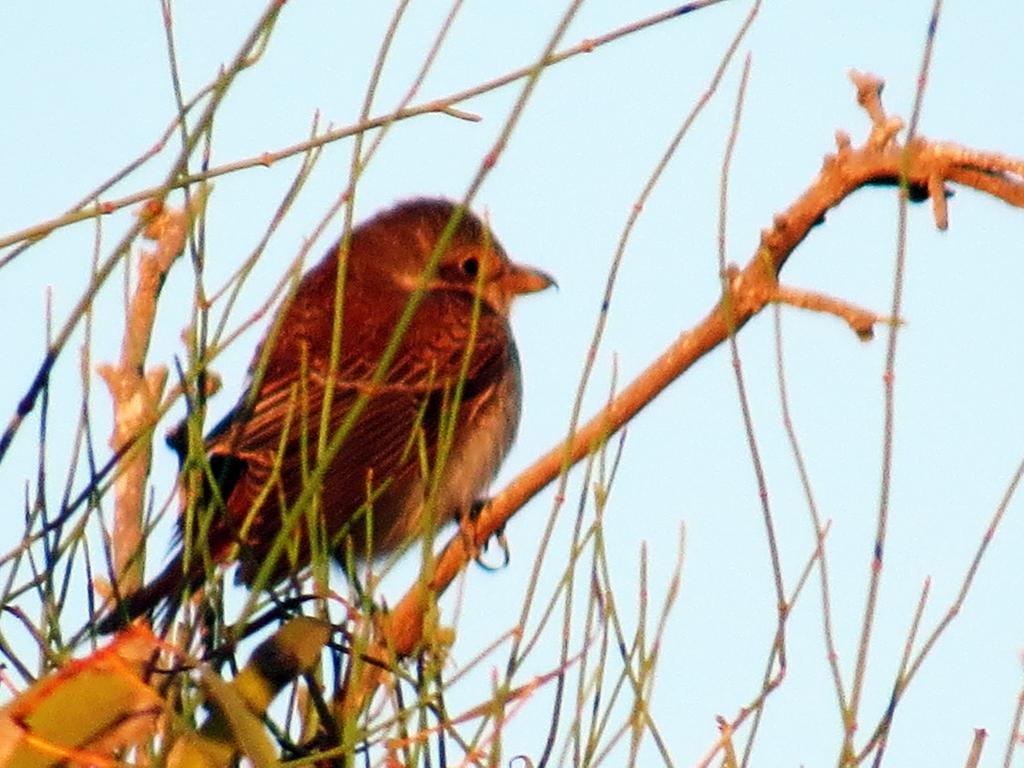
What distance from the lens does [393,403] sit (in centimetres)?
617

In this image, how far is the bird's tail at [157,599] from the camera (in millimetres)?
2762

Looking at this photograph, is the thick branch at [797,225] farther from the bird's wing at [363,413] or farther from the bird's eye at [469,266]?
the bird's eye at [469,266]

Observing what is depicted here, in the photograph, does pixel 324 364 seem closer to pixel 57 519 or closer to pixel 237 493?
pixel 237 493

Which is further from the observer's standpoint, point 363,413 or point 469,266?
point 469,266

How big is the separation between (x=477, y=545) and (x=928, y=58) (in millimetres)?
2058

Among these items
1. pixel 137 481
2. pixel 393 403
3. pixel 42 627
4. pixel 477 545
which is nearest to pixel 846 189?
pixel 477 545

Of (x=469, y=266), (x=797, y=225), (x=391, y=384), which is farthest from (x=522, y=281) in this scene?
(x=797, y=225)

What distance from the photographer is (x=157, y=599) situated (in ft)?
11.9

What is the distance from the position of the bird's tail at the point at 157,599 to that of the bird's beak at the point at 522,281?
2962 mm

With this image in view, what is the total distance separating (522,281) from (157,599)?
353 cm

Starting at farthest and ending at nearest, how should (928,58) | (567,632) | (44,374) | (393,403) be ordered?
(393,403), (567,632), (928,58), (44,374)

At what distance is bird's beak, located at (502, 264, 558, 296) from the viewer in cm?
698

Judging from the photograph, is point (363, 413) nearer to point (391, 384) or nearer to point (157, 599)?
point (391, 384)

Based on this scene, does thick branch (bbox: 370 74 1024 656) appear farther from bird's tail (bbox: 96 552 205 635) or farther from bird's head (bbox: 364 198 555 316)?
bird's head (bbox: 364 198 555 316)
